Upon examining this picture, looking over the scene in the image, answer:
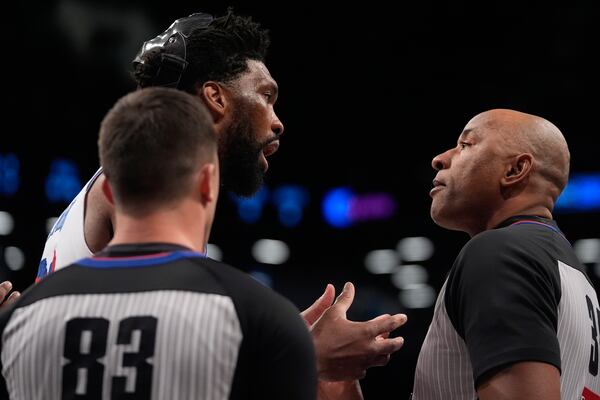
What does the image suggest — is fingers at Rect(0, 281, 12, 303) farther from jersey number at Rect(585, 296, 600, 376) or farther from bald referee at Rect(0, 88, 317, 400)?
jersey number at Rect(585, 296, 600, 376)

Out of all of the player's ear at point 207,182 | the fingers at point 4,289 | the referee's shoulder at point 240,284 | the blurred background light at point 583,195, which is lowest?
the fingers at point 4,289

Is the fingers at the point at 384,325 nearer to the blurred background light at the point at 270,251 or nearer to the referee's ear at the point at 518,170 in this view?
the referee's ear at the point at 518,170

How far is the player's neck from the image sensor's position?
1701mm

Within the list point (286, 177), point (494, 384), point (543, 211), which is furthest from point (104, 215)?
point (286, 177)

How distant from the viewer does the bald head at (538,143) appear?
298cm

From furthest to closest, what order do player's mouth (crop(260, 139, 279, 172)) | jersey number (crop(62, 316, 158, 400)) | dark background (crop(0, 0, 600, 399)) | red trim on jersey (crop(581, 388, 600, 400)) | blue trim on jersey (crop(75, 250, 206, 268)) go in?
dark background (crop(0, 0, 600, 399)), player's mouth (crop(260, 139, 279, 172)), red trim on jersey (crop(581, 388, 600, 400)), blue trim on jersey (crop(75, 250, 206, 268)), jersey number (crop(62, 316, 158, 400))

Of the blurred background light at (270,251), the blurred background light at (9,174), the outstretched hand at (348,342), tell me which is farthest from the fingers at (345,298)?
the blurred background light at (270,251)

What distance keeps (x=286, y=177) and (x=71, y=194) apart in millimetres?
4660

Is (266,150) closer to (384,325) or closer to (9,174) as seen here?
(384,325)

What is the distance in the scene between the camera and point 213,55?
289 centimetres

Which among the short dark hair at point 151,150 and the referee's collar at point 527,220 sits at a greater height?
the referee's collar at point 527,220

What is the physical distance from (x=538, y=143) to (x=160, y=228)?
1773mm

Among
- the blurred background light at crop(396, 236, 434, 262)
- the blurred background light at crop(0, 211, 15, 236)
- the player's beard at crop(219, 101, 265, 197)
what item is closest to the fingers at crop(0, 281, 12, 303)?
the player's beard at crop(219, 101, 265, 197)

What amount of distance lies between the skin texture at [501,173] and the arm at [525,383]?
76 centimetres
